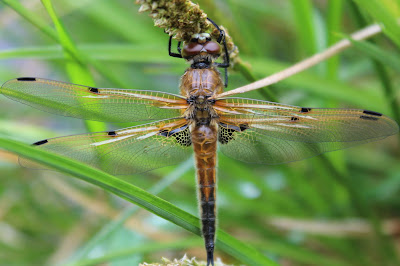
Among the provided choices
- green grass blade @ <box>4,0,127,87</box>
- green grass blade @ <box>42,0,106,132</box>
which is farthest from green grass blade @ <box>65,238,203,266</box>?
green grass blade @ <box>4,0,127,87</box>

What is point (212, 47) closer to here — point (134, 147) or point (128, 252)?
point (134, 147)

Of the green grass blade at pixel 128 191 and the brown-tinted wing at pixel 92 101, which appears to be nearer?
the green grass blade at pixel 128 191

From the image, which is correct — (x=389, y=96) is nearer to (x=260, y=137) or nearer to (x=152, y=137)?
(x=260, y=137)

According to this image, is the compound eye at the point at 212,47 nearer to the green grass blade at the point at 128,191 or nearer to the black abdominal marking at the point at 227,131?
the black abdominal marking at the point at 227,131

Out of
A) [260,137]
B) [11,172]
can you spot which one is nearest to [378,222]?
[260,137]

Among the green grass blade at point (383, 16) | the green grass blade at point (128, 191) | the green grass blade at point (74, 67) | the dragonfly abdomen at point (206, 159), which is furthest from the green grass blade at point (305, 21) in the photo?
the green grass blade at point (128, 191)

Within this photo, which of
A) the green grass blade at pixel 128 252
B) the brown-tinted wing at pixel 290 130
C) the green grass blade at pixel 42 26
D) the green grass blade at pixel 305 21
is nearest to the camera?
the green grass blade at pixel 42 26
